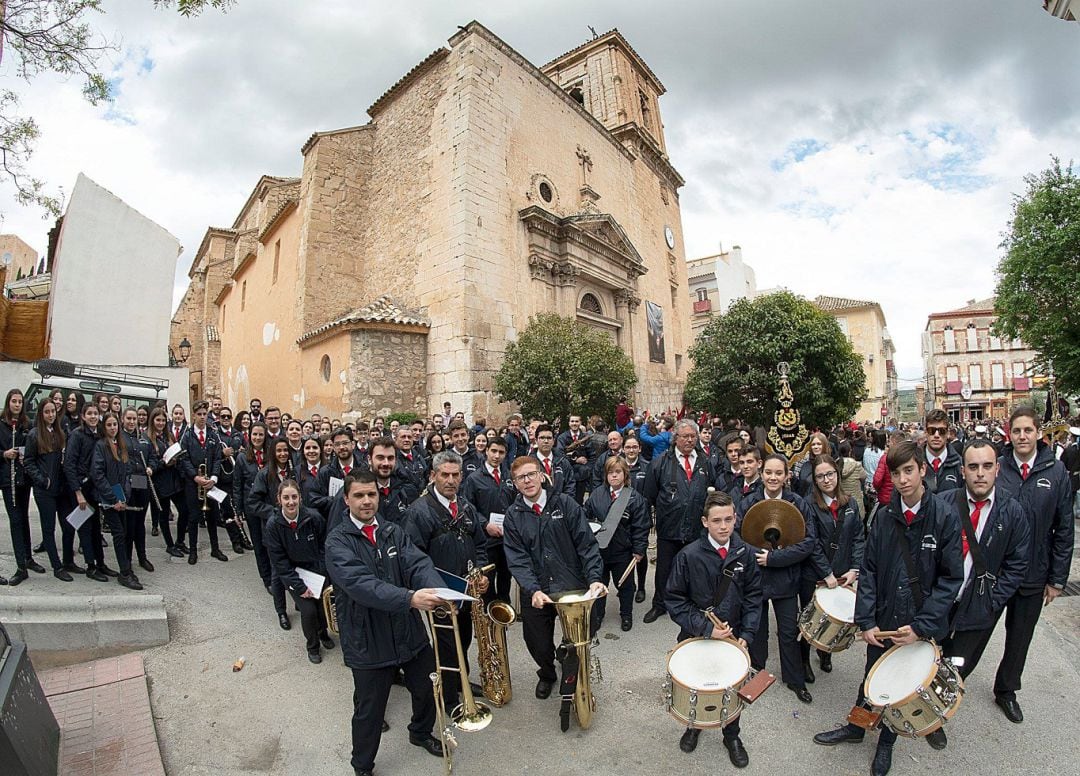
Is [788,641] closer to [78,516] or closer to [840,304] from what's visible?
[78,516]

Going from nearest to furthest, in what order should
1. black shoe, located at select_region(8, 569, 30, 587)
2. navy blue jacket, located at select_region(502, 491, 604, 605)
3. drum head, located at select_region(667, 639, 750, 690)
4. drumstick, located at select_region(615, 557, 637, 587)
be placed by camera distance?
drum head, located at select_region(667, 639, 750, 690), navy blue jacket, located at select_region(502, 491, 604, 605), drumstick, located at select_region(615, 557, 637, 587), black shoe, located at select_region(8, 569, 30, 587)

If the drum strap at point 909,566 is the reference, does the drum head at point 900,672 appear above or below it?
below

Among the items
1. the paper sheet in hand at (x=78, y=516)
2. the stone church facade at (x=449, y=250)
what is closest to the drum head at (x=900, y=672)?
the paper sheet in hand at (x=78, y=516)

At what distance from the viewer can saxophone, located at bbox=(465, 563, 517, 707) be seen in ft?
12.8

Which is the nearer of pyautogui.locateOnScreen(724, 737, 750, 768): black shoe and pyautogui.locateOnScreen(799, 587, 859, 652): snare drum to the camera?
pyautogui.locateOnScreen(724, 737, 750, 768): black shoe

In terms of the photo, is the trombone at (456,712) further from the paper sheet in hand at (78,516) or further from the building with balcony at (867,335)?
the building with balcony at (867,335)

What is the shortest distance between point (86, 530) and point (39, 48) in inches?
237

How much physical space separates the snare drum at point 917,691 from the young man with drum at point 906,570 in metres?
0.11

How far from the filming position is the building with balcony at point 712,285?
4325 centimetres

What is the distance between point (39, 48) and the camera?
6.94 metres

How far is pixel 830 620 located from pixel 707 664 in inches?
48.8

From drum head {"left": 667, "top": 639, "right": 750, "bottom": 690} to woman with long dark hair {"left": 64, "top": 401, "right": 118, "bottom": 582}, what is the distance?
5.80 meters

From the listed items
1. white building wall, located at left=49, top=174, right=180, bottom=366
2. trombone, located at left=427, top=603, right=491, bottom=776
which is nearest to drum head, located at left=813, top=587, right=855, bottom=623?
trombone, located at left=427, top=603, right=491, bottom=776

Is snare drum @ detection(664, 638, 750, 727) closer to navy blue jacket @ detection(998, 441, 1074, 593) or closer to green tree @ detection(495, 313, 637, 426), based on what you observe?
navy blue jacket @ detection(998, 441, 1074, 593)
